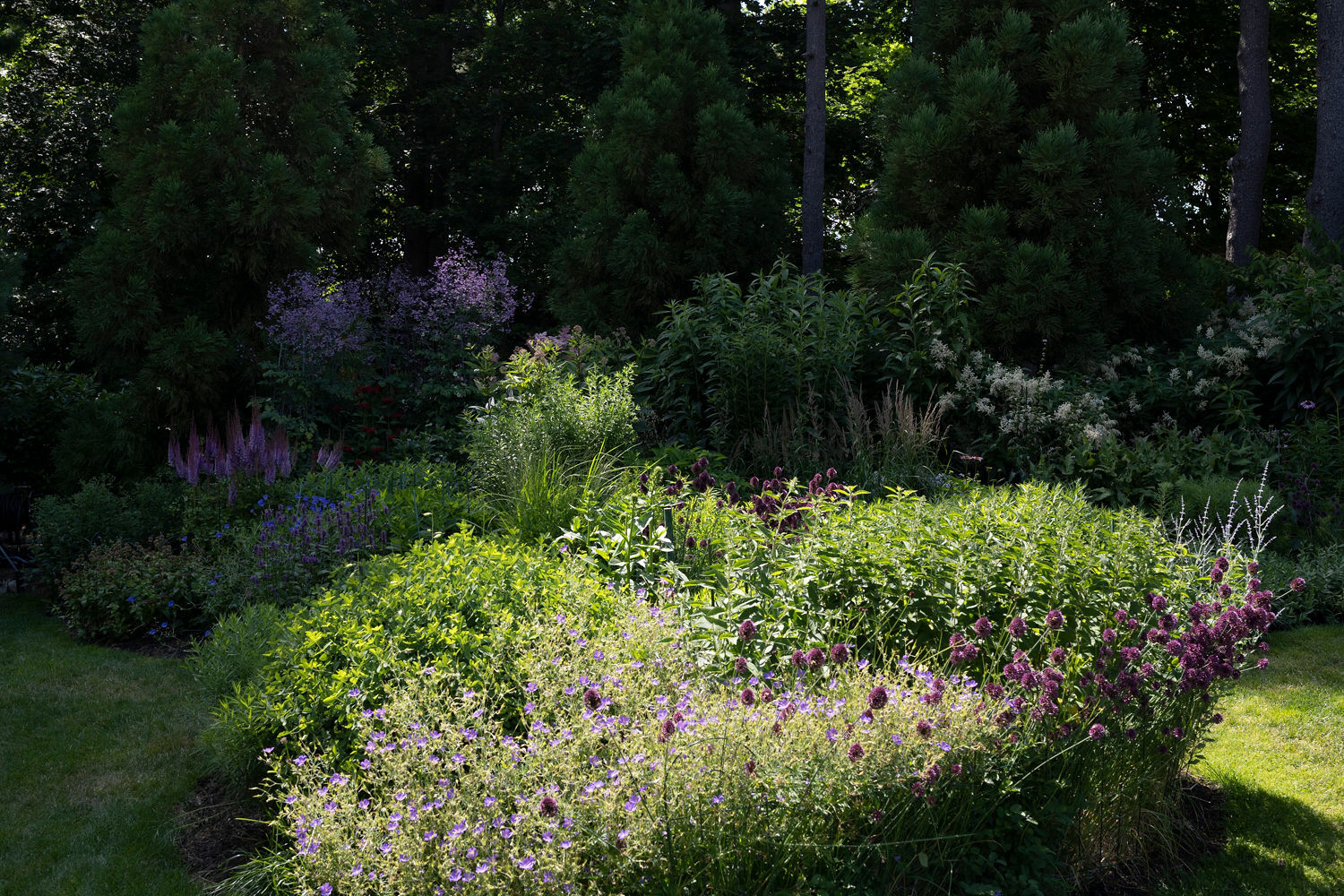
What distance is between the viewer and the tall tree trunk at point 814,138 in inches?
428

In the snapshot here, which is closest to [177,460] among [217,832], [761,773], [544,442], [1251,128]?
[544,442]

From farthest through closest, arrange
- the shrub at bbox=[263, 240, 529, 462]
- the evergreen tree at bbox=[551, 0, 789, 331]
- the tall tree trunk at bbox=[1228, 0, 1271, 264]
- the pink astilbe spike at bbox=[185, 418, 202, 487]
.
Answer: the tall tree trunk at bbox=[1228, 0, 1271, 264] → the evergreen tree at bbox=[551, 0, 789, 331] → the shrub at bbox=[263, 240, 529, 462] → the pink astilbe spike at bbox=[185, 418, 202, 487]

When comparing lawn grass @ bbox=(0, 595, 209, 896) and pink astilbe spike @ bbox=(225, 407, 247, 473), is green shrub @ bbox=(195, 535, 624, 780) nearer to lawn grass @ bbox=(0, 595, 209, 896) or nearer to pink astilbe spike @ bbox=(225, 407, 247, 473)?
lawn grass @ bbox=(0, 595, 209, 896)

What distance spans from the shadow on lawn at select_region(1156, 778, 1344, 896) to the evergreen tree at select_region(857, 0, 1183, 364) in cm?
486

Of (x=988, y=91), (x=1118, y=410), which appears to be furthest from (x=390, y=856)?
(x=988, y=91)

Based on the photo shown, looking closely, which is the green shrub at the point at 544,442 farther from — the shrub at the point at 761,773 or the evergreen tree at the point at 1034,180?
the evergreen tree at the point at 1034,180

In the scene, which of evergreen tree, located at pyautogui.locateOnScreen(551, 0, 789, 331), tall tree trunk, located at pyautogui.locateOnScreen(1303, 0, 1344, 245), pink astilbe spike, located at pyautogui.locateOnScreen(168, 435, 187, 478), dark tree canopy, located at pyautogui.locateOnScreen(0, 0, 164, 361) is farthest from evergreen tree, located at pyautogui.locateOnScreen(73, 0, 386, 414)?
tall tree trunk, located at pyautogui.locateOnScreen(1303, 0, 1344, 245)

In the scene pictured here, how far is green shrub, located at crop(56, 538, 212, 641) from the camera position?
537 centimetres

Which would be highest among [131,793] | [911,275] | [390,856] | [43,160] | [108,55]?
[108,55]

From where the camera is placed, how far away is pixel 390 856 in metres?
2.41

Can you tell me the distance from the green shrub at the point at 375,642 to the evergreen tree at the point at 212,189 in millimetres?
4694

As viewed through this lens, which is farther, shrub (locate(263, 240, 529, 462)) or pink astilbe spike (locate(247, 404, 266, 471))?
shrub (locate(263, 240, 529, 462))

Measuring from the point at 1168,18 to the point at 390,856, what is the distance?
51.7 ft

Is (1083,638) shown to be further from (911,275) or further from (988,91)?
(988,91)
